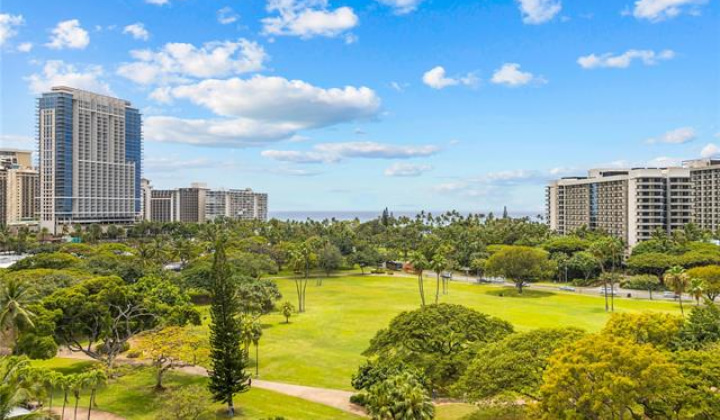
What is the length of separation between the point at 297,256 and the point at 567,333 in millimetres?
49615

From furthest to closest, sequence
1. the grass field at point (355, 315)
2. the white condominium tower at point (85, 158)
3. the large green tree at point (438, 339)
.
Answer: the white condominium tower at point (85, 158), the grass field at point (355, 315), the large green tree at point (438, 339)

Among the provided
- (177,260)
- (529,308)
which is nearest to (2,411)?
(529,308)

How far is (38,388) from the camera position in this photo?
82.5 ft

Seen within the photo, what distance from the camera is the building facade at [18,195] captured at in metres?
178

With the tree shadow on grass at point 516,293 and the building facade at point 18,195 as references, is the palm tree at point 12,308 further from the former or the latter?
the building facade at point 18,195

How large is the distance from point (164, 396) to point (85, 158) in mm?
159784

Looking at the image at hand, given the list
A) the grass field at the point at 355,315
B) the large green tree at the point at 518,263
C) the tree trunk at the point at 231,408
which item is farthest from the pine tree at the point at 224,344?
the large green tree at the point at 518,263

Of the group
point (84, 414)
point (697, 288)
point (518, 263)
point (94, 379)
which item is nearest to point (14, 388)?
point (94, 379)

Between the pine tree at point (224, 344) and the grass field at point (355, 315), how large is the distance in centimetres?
655

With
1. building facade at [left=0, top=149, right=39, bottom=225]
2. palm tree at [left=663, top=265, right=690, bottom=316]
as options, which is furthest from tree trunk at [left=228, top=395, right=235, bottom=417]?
building facade at [left=0, top=149, right=39, bottom=225]

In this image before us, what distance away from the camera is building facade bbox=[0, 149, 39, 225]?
178 meters

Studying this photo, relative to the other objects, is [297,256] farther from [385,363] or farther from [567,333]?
[567,333]

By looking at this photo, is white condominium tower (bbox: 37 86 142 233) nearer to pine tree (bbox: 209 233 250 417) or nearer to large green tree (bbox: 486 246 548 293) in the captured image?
large green tree (bbox: 486 246 548 293)

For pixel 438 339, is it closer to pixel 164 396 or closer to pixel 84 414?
pixel 164 396
